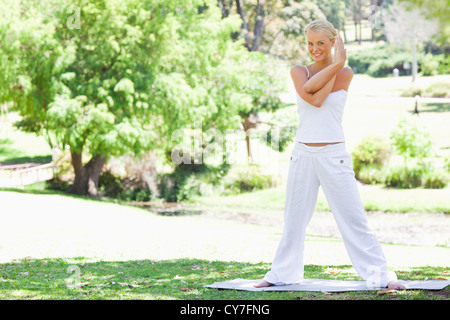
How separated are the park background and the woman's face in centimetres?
195

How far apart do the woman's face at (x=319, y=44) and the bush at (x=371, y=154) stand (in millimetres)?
21620

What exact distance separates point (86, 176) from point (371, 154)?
1158 centimetres

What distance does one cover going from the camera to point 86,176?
2316cm

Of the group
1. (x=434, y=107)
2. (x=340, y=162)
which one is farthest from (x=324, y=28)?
(x=434, y=107)

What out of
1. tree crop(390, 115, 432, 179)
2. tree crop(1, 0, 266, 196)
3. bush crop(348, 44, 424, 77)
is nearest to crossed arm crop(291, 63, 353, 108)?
tree crop(1, 0, 266, 196)

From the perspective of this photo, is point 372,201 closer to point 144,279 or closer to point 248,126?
point 248,126

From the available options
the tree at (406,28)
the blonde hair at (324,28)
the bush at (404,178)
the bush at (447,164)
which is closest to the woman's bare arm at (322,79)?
the blonde hair at (324,28)

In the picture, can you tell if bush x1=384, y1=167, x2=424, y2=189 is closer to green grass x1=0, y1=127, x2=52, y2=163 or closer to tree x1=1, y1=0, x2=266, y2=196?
tree x1=1, y1=0, x2=266, y2=196

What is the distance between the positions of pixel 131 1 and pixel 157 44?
1.62 m

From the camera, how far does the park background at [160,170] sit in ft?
27.2

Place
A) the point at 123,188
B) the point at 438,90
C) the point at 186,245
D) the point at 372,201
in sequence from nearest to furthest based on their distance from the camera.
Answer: the point at 186,245 → the point at 372,201 → the point at 123,188 → the point at 438,90

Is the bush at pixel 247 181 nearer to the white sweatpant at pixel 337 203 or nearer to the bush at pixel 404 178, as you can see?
the bush at pixel 404 178

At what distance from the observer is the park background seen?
27.2 ft
